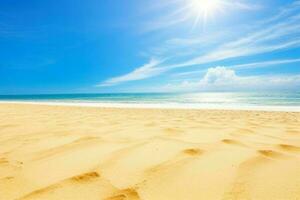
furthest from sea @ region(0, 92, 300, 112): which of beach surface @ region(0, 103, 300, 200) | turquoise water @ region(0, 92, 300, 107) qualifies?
beach surface @ region(0, 103, 300, 200)

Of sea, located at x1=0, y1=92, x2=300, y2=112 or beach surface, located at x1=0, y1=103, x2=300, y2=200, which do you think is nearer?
beach surface, located at x1=0, y1=103, x2=300, y2=200

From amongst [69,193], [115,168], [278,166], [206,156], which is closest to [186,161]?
[206,156]

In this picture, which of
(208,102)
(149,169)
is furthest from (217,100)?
(149,169)

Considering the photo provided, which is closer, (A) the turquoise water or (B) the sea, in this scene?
(B) the sea

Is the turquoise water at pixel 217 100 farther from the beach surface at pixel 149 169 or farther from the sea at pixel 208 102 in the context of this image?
the beach surface at pixel 149 169

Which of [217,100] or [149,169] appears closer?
[149,169]

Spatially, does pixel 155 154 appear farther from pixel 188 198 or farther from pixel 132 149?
pixel 188 198

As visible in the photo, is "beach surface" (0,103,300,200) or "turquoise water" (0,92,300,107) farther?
"turquoise water" (0,92,300,107)

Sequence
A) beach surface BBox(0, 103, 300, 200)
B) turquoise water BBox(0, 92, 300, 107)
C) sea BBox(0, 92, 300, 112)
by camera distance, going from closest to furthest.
A: beach surface BBox(0, 103, 300, 200) → sea BBox(0, 92, 300, 112) → turquoise water BBox(0, 92, 300, 107)

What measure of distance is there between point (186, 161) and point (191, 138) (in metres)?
0.82

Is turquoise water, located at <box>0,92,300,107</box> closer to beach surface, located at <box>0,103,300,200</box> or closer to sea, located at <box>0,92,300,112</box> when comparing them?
sea, located at <box>0,92,300,112</box>

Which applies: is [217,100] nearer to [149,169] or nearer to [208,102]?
[208,102]

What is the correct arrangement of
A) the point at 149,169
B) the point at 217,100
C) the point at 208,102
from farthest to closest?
the point at 217,100 < the point at 208,102 < the point at 149,169

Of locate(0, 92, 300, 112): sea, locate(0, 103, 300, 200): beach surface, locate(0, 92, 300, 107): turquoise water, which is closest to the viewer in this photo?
locate(0, 103, 300, 200): beach surface
